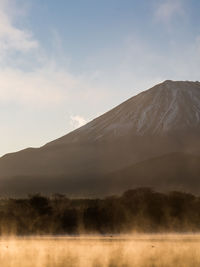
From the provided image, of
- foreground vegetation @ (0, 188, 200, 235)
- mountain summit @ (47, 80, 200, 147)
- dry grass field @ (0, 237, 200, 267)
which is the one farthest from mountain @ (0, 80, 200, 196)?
dry grass field @ (0, 237, 200, 267)

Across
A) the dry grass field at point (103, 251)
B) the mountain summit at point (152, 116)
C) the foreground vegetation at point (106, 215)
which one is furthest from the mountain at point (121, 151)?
the dry grass field at point (103, 251)

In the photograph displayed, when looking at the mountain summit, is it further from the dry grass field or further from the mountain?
the dry grass field

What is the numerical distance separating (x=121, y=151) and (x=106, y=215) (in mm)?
90921

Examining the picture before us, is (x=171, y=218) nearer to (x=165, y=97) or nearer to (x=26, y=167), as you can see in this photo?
(x=26, y=167)

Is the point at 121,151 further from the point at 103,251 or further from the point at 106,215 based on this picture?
the point at 103,251

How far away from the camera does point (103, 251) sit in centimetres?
1775

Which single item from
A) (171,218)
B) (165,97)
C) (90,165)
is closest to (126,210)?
(171,218)

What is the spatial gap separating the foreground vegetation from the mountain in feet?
134

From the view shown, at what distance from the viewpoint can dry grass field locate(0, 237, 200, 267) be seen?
1474cm

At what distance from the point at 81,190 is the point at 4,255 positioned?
61.4 m

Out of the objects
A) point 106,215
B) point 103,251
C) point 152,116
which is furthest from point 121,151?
point 103,251

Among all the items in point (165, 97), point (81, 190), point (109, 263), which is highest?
point (165, 97)

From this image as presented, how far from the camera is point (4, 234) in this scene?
27.1 m

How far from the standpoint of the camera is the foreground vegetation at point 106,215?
26953 mm
